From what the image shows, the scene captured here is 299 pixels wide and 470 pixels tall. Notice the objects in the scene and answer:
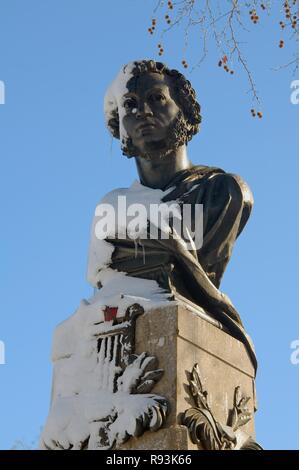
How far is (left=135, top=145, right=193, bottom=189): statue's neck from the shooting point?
284 inches

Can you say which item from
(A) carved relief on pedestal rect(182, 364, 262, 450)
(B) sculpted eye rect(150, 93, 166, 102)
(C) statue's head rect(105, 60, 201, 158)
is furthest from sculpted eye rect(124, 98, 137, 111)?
(A) carved relief on pedestal rect(182, 364, 262, 450)

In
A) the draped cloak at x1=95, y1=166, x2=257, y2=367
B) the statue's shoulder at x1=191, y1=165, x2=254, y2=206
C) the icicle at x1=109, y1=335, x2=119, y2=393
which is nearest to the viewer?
the icicle at x1=109, y1=335, x2=119, y2=393

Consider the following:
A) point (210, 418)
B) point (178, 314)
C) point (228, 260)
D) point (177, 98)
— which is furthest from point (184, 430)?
point (177, 98)

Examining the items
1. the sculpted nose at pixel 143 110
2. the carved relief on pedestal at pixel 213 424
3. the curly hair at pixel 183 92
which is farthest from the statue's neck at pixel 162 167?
the carved relief on pedestal at pixel 213 424

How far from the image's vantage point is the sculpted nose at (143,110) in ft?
23.3

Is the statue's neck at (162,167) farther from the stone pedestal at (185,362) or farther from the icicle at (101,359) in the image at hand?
the icicle at (101,359)

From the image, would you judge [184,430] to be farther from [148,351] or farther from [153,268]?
[153,268]

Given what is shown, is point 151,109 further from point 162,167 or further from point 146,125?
point 162,167

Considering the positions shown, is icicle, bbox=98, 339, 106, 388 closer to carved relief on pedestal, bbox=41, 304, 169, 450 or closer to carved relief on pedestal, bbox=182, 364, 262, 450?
carved relief on pedestal, bbox=41, 304, 169, 450

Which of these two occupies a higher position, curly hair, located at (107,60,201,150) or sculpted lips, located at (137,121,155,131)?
curly hair, located at (107,60,201,150)

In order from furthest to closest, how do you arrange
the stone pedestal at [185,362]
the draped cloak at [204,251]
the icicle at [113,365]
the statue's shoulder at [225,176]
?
1. the statue's shoulder at [225,176]
2. the draped cloak at [204,251]
3. the icicle at [113,365]
4. the stone pedestal at [185,362]

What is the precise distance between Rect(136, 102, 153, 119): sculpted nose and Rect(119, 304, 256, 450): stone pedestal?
1644 mm

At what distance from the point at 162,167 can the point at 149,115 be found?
0.39 meters
